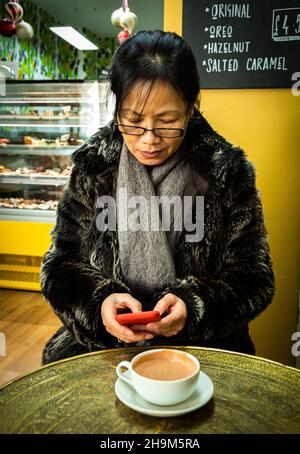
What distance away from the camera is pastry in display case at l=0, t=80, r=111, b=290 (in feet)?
12.3

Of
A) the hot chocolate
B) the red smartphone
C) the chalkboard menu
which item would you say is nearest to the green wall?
the chalkboard menu

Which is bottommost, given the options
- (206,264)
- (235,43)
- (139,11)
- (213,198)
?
(206,264)

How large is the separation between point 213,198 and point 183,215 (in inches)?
4.4

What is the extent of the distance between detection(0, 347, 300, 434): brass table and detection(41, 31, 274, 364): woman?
20cm

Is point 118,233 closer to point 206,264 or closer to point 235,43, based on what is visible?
point 206,264

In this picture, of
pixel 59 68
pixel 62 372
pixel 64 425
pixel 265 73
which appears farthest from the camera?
pixel 59 68

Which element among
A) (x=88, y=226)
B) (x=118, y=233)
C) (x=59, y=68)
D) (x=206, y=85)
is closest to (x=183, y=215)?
(x=118, y=233)

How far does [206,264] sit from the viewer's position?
135 centimetres

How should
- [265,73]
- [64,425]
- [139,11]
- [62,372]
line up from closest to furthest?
[64,425]
[62,372]
[265,73]
[139,11]

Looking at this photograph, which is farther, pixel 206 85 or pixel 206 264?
pixel 206 85

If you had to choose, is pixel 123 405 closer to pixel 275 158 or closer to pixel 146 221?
pixel 146 221

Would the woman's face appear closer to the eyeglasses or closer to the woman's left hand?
the eyeglasses

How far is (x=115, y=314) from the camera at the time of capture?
1.06 m

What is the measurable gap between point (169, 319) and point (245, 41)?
1489mm
